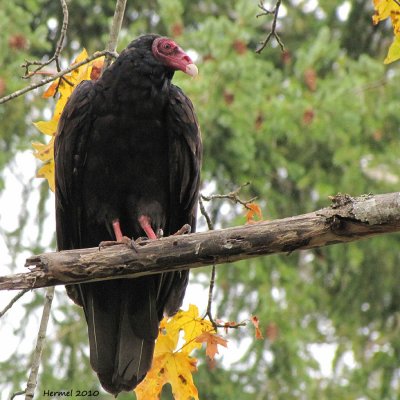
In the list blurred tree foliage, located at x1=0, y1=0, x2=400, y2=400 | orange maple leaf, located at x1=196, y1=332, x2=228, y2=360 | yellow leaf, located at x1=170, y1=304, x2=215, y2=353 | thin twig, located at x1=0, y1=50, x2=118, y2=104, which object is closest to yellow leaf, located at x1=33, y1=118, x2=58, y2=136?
thin twig, located at x1=0, y1=50, x2=118, y2=104

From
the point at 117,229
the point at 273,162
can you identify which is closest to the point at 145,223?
the point at 117,229

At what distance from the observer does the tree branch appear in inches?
124

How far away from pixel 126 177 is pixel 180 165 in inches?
11.2

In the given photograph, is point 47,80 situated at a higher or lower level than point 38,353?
higher

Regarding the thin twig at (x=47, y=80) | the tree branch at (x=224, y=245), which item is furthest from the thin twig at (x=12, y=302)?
the thin twig at (x=47, y=80)

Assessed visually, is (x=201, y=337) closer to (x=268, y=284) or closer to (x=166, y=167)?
(x=166, y=167)

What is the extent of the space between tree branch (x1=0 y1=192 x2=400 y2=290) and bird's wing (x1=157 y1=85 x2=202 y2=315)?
0.84 meters

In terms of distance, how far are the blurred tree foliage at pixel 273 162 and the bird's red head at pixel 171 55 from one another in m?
2.13

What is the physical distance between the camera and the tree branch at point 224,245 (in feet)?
10.3

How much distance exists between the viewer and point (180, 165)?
168 inches

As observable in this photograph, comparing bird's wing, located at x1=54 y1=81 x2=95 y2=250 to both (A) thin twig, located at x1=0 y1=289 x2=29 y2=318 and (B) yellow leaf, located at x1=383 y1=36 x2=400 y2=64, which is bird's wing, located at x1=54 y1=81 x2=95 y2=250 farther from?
(B) yellow leaf, located at x1=383 y1=36 x2=400 y2=64

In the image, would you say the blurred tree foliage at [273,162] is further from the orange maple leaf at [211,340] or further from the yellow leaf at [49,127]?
the orange maple leaf at [211,340]

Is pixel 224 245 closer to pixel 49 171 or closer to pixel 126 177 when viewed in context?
pixel 126 177

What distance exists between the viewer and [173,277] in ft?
14.0
